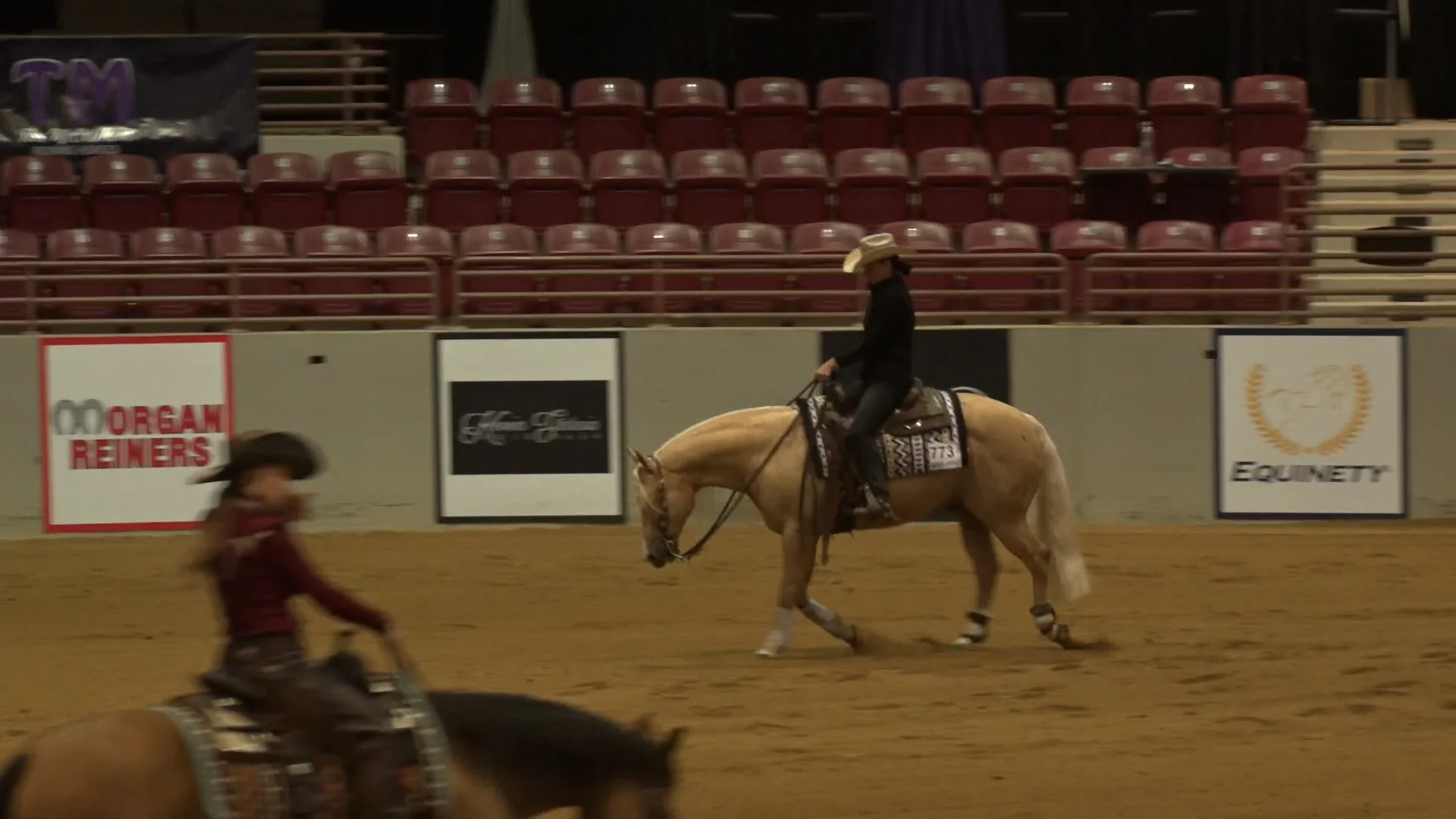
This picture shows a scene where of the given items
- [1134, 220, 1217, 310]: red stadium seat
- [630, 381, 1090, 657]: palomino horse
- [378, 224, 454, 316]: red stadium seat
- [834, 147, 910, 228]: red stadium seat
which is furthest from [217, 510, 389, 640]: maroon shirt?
[834, 147, 910, 228]: red stadium seat

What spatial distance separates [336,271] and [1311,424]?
8.33 meters

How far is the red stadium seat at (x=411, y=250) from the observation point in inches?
651

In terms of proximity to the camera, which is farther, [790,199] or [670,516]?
[790,199]

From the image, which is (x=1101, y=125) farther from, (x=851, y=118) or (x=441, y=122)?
(x=441, y=122)

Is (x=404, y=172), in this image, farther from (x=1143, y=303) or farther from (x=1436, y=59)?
(x=1436, y=59)

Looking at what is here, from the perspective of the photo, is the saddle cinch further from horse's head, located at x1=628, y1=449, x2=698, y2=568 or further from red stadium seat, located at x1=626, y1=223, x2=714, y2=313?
red stadium seat, located at x1=626, y1=223, x2=714, y2=313

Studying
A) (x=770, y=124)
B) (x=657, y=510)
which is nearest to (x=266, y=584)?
(x=657, y=510)

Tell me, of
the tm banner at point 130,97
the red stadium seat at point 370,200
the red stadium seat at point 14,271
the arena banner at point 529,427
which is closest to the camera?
the arena banner at point 529,427

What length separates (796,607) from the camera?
421 inches

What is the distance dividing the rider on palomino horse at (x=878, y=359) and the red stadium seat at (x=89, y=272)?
740cm

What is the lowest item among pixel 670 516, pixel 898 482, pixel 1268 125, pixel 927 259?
pixel 670 516

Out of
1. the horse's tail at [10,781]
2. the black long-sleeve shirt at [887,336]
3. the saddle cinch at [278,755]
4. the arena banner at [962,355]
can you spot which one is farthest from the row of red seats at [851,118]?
the horse's tail at [10,781]

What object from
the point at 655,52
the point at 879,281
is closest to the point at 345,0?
the point at 655,52

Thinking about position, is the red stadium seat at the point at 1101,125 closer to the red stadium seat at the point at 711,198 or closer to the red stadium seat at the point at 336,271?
the red stadium seat at the point at 711,198
